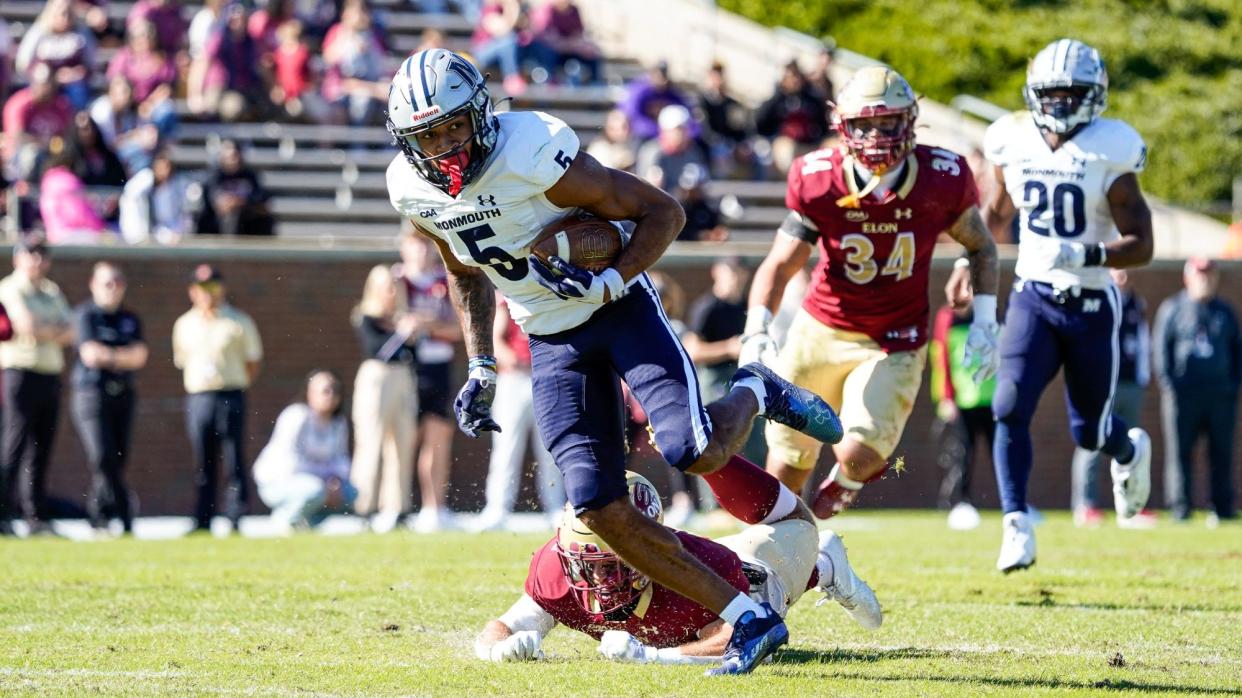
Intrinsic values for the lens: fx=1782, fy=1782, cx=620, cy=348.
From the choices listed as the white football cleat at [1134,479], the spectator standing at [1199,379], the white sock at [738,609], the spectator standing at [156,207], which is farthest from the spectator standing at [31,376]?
the spectator standing at [1199,379]

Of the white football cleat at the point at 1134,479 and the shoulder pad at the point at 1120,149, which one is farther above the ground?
the shoulder pad at the point at 1120,149

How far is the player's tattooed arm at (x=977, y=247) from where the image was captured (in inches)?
293

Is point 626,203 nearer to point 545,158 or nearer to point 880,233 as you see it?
point 545,158

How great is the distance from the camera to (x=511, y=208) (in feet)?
19.1

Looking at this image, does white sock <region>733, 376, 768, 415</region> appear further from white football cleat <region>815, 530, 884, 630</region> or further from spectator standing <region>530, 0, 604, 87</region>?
spectator standing <region>530, 0, 604, 87</region>

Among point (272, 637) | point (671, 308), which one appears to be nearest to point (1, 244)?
point (671, 308)

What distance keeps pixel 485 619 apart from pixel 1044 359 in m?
2.94

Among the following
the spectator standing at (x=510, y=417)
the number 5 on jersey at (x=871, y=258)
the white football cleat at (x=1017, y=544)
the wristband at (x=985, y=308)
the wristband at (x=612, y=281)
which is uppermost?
the wristband at (x=612, y=281)

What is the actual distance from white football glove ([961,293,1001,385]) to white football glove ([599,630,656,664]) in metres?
2.27

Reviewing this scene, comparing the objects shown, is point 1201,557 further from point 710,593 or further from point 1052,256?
point 710,593

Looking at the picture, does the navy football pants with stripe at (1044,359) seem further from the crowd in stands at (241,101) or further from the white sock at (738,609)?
the crowd in stands at (241,101)

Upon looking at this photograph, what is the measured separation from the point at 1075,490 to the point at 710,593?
10.8 meters

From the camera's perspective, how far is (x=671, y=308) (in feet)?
41.5

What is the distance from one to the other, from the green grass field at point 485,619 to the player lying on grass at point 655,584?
144 mm
